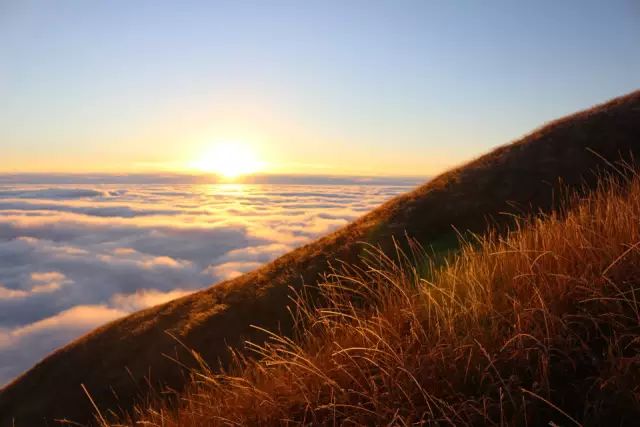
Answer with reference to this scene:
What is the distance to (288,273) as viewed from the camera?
16078 millimetres

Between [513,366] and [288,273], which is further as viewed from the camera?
[288,273]

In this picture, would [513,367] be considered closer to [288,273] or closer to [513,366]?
[513,366]

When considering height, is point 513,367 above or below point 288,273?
above

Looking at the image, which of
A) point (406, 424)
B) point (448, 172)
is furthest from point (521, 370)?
point (448, 172)

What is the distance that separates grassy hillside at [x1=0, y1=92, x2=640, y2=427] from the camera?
14.5 m

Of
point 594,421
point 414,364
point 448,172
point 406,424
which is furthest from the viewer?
point 448,172

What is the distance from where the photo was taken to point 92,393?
15.4 m

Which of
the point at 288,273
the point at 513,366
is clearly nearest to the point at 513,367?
the point at 513,366

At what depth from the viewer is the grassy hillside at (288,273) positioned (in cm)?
1446

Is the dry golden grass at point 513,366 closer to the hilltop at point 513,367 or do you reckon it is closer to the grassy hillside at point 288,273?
the hilltop at point 513,367

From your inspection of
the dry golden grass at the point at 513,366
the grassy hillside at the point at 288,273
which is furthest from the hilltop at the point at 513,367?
the grassy hillside at the point at 288,273

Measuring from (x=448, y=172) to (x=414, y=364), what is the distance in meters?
17.5

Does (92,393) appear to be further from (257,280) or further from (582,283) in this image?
(582,283)

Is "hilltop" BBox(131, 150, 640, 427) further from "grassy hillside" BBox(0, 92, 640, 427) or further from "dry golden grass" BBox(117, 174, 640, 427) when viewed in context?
"grassy hillside" BBox(0, 92, 640, 427)
